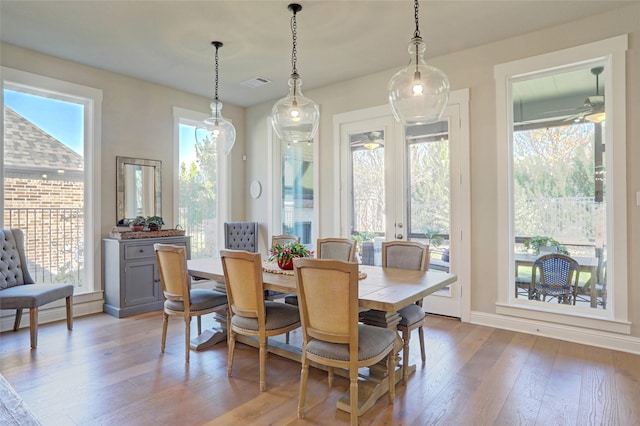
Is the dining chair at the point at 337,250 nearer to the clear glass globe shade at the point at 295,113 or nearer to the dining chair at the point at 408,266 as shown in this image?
the dining chair at the point at 408,266

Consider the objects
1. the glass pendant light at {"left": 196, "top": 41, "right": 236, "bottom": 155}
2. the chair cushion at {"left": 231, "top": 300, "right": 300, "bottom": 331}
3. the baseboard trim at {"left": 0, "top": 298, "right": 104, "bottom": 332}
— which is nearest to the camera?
the chair cushion at {"left": 231, "top": 300, "right": 300, "bottom": 331}

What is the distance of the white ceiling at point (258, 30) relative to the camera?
303 centimetres

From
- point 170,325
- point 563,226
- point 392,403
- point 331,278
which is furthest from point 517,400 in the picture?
point 170,325

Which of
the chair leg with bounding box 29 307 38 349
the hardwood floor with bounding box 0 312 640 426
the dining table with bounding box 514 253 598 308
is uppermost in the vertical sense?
the dining table with bounding box 514 253 598 308

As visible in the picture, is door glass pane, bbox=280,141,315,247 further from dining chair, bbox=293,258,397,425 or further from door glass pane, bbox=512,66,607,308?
Result: dining chair, bbox=293,258,397,425

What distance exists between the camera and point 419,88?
7.84 feet

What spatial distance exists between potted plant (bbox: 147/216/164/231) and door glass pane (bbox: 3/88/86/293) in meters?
0.74

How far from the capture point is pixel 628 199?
3086 mm

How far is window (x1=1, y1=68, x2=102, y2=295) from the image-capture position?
12.5 ft

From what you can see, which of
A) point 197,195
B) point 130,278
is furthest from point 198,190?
point 130,278

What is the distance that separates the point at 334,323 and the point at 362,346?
0.21 m

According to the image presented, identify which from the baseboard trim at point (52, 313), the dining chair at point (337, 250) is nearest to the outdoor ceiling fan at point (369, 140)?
the dining chair at point (337, 250)

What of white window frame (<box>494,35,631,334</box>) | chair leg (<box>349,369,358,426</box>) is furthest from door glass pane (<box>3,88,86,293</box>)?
white window frame (<box>494,35,631,334</box>)

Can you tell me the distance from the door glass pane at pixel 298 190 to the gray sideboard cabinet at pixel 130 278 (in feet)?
6.17
